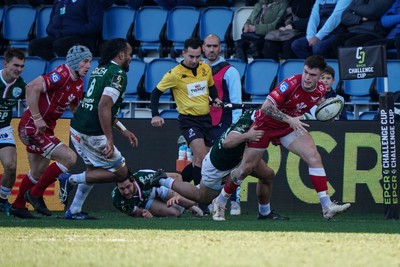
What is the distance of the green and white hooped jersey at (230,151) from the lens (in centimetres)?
1129

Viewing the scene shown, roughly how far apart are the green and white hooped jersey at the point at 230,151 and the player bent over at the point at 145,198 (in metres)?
0.67

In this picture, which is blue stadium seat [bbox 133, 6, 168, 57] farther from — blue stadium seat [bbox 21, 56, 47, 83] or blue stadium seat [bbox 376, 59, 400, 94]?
blue stadium seat [bbox 376, 59, 400, 94]

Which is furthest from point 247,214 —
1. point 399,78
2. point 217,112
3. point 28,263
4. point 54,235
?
point 28,263

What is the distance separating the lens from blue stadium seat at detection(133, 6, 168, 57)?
17297 millimetres

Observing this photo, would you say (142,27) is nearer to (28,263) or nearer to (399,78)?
(399,78)

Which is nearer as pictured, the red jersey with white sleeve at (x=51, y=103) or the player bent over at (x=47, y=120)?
the player bent over at (x=47, y=120)

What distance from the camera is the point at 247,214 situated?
43.5ft

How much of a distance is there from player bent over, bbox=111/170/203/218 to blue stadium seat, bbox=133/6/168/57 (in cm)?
545

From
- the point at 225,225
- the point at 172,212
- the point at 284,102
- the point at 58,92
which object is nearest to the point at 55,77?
the point at 58,92

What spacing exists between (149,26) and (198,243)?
9.82 metres

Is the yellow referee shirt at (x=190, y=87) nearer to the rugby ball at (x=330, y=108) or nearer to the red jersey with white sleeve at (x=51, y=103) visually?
the red jersey with white sleeve at (x=51, y=103)

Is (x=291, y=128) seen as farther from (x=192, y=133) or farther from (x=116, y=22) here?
(x=116, y=22)

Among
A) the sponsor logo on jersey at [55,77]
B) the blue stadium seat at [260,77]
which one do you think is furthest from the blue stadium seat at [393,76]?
the sponsor logo on jersey at [55,77]

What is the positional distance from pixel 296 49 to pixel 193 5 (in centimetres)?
269
